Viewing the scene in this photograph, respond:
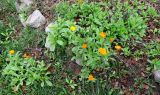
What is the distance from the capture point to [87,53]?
4199 millimetres

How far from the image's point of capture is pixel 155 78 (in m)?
4.23

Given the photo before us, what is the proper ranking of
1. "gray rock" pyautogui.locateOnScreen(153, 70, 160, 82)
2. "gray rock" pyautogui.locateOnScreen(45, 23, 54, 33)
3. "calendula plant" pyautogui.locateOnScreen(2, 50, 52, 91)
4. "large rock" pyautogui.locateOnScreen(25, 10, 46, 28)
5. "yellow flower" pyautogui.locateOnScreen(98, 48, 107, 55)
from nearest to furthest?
"yellow flower" pyautogui.locateOnScreen(98, 48, 107, 55) → "gray rock" pyautogui.locateOnScreen(153, 70, 160, 82) → "calendula plant" pyautogui.locateOnScreen(2, 50, 52, 91) → "gray rock" pyautogui.locateOnScreen(45, 23, 54, 33) → "large rock" pyautogui.locateOnScreen(25, 10, 46, 28)

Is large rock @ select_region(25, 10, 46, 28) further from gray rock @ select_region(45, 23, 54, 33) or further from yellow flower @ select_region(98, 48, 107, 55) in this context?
yellow flower @ select_region(98, 48, 107, 55)

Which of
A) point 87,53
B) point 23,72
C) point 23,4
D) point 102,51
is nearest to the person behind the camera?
point 102,51

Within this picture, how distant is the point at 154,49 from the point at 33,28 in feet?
6.16

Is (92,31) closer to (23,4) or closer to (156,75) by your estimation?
(156,75)

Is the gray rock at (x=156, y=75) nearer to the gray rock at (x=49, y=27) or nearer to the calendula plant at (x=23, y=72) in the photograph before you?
the calendula plant at (x=23, y=72)

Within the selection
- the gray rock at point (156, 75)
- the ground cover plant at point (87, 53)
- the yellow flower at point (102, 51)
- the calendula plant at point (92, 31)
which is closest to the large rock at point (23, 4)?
the ground cover plant at point (87, 53)

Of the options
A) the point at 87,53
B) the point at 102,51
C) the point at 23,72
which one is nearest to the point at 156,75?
the point at 102,51

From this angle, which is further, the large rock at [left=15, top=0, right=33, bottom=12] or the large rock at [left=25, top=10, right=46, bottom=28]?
the large rock at [left=15, top=0, right=33, bottom=12]

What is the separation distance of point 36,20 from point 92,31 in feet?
3.13

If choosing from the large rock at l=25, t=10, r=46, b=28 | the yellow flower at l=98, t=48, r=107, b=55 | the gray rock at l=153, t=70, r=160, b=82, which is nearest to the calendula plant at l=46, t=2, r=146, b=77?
the yellow flower at l=98, t=48, r=107, b=55

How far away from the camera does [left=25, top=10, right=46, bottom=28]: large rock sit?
4.90m

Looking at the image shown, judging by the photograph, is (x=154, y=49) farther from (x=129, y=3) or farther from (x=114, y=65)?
(x=129, y=3)
